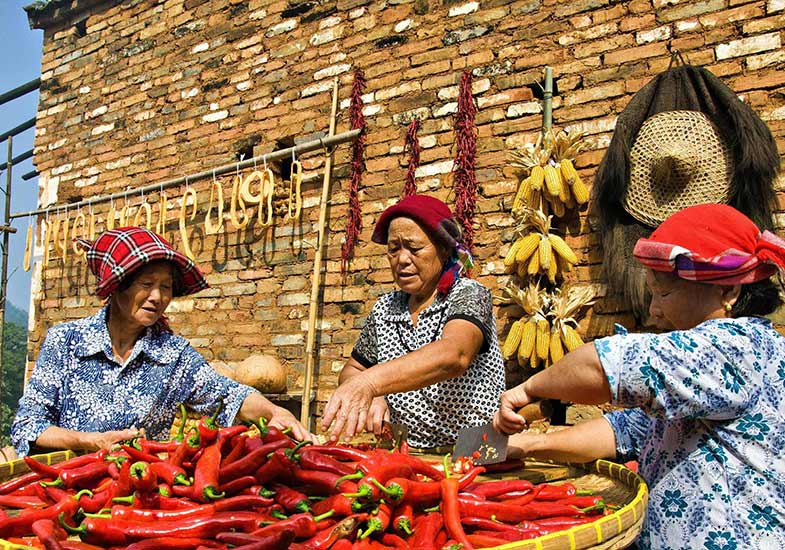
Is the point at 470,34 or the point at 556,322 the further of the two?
the point at 470,34

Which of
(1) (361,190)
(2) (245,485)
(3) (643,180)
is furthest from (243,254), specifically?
(2) (245,485)

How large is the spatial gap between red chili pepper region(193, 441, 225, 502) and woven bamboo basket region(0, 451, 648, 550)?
17.0 inches

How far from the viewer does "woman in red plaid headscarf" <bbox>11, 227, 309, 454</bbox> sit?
2.57 meters

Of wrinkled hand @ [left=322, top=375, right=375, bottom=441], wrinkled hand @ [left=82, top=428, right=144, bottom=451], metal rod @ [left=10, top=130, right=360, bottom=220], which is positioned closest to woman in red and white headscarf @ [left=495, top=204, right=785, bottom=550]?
wrinkled hand @ [left=322, top=375, right=375, bottom=441]

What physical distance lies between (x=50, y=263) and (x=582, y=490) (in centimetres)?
799

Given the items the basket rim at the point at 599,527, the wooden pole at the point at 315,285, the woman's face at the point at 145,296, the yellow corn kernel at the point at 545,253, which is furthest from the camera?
the wooden pole at the point at 315,285

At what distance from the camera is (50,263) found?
8.27 meters

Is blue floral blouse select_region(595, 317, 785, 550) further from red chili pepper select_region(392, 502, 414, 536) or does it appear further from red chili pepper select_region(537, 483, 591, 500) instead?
red chili pepper select_region(392, 502, 414, 536)

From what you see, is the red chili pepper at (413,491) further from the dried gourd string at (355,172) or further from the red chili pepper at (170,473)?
the dried gourd string at (355,172)

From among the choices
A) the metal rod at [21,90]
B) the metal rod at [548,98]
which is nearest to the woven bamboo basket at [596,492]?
the metal rod at [548,98]

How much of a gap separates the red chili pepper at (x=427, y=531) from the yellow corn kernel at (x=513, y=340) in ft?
9.49

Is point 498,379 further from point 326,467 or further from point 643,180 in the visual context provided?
point 643,180

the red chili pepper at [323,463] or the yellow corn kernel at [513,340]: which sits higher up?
the yellow corn kernel at [513,340]

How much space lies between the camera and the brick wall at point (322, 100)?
4.52 m
